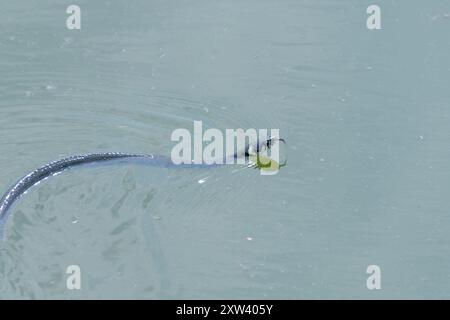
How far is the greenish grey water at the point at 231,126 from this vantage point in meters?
4.18

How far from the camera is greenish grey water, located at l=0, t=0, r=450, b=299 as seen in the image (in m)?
4.18

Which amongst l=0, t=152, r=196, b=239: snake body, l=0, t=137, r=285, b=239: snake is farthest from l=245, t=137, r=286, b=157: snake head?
l=0, t=152, r=196, b=239: snake body

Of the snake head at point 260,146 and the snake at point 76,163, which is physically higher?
the snake head at point 260,146

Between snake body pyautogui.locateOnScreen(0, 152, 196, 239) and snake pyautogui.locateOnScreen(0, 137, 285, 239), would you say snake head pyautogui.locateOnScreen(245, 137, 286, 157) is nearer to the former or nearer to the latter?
snake pyautogui.locateOnScreen(0, 137, 285, 239)

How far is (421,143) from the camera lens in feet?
15.1

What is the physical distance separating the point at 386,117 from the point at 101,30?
5.23ft

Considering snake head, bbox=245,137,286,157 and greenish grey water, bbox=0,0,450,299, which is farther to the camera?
snake head, bbox=245,137,286,157

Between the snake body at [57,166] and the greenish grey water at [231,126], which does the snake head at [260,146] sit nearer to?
the greenish grey water at [231,126]

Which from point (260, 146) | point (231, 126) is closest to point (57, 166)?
point (231, 126)

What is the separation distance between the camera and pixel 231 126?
459 centimetres

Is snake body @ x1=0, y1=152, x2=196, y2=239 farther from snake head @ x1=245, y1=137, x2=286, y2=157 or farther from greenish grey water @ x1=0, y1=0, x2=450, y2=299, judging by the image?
snake head @ x1=245, y1=137, x2=286, y2=157

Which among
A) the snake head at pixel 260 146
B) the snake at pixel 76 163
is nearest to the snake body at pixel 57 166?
the snake at pixel 76 163

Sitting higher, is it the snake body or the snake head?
the snake head

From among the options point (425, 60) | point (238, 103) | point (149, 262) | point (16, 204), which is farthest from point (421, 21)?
point (16, 204)
